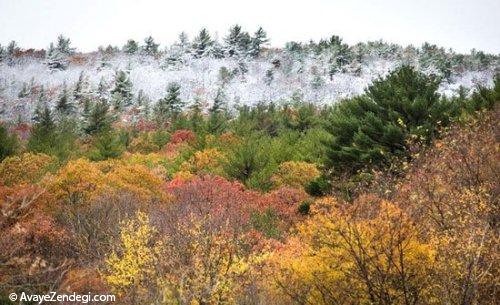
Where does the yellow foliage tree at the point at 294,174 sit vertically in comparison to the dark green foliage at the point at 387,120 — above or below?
below

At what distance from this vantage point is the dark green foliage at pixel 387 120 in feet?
87.1

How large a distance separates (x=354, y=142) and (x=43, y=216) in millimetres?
16737

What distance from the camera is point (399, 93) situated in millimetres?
27531

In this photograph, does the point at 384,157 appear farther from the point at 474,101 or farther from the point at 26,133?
the point at 26,133

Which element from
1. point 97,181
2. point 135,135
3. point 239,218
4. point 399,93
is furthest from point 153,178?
point 135,135

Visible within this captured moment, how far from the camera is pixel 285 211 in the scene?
28031 millimetres

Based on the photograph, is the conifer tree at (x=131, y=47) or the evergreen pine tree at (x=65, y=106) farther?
the conifer tree at (x=131, y=47)

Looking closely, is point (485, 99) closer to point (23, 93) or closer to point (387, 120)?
point (387, 120)

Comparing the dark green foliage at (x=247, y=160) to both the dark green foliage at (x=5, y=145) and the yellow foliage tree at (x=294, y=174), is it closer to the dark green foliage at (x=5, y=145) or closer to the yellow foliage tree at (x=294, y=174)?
the yellow foliage tree at (x=294, y=174)

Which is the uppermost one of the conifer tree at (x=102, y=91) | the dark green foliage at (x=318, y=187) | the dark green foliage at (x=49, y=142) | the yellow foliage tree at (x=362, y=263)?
the yellow foliage tree at (x=362, y=263)

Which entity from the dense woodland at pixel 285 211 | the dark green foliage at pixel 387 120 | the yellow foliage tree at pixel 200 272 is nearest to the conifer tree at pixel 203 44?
the dense woodland at pixel 285 211

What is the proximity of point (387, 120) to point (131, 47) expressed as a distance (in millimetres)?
101997

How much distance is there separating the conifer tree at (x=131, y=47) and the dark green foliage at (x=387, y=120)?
3867 inches

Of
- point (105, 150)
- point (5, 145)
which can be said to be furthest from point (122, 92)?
point (5, 145)
